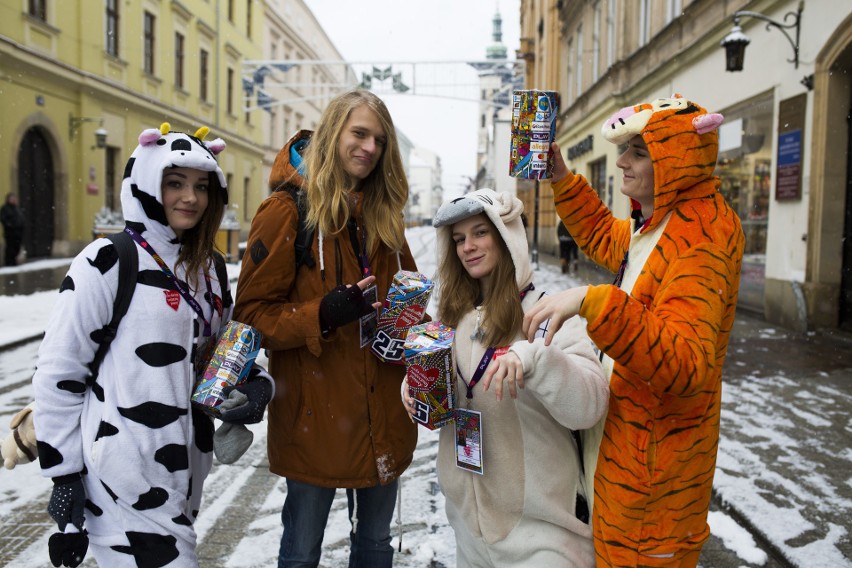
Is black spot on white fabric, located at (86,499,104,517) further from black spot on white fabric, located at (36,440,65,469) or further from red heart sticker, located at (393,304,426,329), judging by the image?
red heart sticker, located at (393,304,426,329)

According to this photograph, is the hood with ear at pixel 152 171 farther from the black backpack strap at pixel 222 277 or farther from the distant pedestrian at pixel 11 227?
the distant pedestrian at pixel 11 227

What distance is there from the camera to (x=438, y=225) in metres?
2.11

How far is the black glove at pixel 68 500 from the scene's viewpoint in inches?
70.9

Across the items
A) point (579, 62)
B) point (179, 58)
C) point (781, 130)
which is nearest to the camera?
point (781, 130)

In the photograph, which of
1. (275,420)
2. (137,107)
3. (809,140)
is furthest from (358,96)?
(137,107)

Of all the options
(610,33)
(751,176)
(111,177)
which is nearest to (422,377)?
(751,176)

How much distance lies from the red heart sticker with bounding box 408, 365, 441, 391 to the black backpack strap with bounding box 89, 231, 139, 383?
0.85 meters

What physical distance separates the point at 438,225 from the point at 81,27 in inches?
792

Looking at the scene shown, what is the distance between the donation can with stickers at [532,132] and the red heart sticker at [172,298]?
43.7 inches

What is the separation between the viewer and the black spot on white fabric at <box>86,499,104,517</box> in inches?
74.5

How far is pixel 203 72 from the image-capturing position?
1129 inches

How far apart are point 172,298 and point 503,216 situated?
1033 mm

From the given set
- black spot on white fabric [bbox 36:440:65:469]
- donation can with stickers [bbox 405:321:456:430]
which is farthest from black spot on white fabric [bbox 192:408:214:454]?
donation can with stickers [bbox 405:321:456:430]

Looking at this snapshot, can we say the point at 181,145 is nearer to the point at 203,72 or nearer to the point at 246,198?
the point at 203,72
